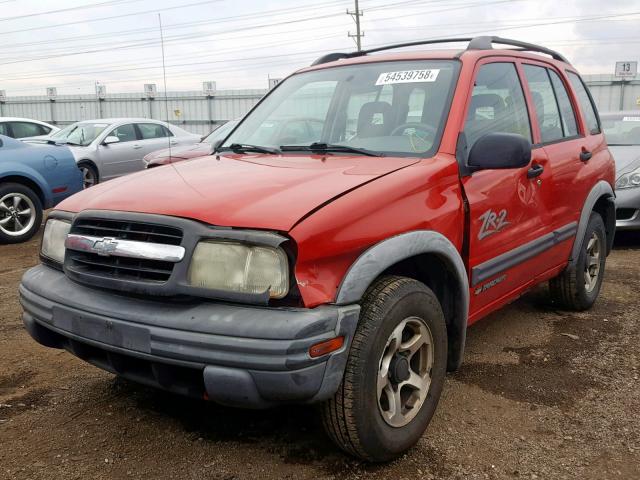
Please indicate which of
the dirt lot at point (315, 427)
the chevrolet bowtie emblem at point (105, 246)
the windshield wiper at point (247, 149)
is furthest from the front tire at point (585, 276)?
the chevrolet bowtie emblem at point (105, 246)

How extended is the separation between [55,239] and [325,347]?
147cm

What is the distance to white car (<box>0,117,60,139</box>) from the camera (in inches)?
458

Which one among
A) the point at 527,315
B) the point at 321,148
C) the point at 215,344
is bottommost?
the point at 527,315

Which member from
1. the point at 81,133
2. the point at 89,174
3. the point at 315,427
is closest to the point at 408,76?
the point at 315,427

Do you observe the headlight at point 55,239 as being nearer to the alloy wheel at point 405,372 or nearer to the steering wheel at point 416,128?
the alloy wheel at point 405,372

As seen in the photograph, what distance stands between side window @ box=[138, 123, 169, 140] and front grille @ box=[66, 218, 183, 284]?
10.7 m

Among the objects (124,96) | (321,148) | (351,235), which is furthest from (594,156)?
(124,96)

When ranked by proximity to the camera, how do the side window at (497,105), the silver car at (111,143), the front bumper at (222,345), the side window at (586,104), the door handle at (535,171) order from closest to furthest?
the front bumper at (222,345) → the side window at (497,105) → the door handle at (535,171) → the side window at (586,104) → the silver car at (111,143)

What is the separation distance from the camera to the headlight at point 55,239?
2786mm

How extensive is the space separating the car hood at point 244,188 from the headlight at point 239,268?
3.7 inches

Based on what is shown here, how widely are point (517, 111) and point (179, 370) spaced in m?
2.48

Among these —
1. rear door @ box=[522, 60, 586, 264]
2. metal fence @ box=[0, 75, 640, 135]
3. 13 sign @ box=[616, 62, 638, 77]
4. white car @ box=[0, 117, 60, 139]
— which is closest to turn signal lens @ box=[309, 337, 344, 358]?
rear door @ box=[522, 60, 586, 264]

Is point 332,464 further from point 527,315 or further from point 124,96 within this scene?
point 124,96

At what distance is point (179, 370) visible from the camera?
7.52 feet
